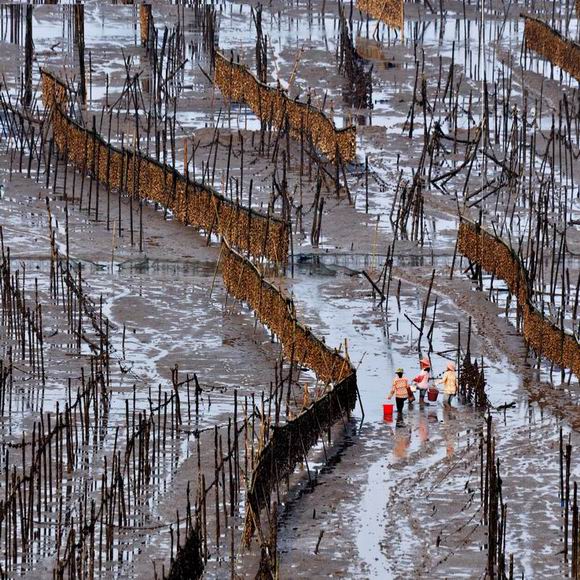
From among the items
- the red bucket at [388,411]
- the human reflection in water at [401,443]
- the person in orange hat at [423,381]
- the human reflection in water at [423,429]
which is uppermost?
the person in orange hat at [423,381]

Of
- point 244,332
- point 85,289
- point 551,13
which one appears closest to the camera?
point 244,332

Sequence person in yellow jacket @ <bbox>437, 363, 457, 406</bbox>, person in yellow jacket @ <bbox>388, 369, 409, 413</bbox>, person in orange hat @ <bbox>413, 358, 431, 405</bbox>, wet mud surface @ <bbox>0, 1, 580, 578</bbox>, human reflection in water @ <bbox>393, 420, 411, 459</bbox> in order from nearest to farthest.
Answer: wet mud surface @ <bbox>0, 1, 580, 578</bbox>, human reflection in water @ <bbox>393, 420, 411, 459</bbox>, person in yellow jacket @ <bbox>388, 369, 409, 413</bbox>, person in yellow jacket @ <bbox>437, 363, 457, 406</bbox>, person in orange hat @ <bbox>413, 358, 431, 405</bbox>

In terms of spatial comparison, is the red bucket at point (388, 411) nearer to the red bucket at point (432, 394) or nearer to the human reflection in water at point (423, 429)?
the human reflection in water at point (423, 429)

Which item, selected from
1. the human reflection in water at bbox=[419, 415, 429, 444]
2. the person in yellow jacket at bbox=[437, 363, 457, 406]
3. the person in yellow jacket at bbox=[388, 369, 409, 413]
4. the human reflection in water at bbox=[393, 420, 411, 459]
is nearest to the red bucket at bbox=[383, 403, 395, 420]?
the person in yellow jacket at bbox=[388, 369, 409, 413]

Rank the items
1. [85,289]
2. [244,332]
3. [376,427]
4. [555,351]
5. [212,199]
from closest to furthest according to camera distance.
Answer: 1. [376,427]
2. [555,351]
3. [244,332]
4. [85,289]
5. [212,199]

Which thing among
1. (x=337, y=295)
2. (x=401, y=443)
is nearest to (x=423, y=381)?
(x=401, y=443)

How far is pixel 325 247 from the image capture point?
31.6 meters

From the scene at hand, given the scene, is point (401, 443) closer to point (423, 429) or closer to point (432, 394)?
point (423, 429)

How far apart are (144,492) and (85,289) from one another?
8.87 metres

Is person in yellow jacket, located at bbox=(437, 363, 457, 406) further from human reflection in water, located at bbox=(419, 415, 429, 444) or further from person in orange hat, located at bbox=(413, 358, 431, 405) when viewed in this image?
human reflection in water, located at bbox=(419, 415, 429, 444)

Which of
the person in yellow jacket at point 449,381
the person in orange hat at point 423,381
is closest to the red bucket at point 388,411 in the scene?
the person in orange hat at point 423,381

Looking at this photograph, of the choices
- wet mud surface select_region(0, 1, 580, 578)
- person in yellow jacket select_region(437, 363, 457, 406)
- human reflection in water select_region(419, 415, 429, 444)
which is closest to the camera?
wet mud surface select_region(0, 1, 580, 578)

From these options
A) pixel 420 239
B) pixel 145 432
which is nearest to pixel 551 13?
pixel 420 239

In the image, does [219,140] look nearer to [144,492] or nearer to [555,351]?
[555,351]
